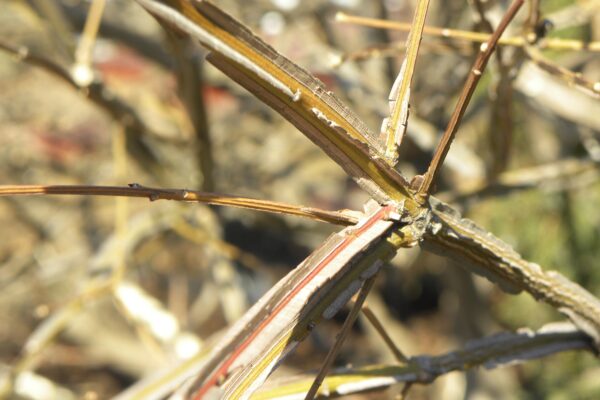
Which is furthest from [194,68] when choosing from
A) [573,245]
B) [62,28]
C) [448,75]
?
[573,245]

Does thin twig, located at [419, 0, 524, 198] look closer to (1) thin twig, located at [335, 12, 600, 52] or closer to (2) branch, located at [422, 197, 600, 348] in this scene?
(2) branch, located at [422, 197, 600, 348]

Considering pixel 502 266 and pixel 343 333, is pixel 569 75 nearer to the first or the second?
pixel 502 266

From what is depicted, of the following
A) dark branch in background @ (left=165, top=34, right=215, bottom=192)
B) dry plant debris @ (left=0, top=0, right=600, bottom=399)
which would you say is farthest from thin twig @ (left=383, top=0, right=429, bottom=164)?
dark branch in background @ (left=165, top=34, right=215, bottom=192)

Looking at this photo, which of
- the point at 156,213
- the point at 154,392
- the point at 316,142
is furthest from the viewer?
the point at 156,213

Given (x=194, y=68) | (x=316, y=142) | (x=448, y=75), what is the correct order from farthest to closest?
(x=448, y=75) → (x=194, y=68) → (x=316, y=142)

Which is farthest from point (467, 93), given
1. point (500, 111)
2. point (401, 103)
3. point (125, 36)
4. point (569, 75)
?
point (125, 36)

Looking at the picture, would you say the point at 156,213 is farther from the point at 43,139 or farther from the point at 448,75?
the point at 43,139

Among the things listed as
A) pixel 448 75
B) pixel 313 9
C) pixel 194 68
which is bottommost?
pixel 194 68

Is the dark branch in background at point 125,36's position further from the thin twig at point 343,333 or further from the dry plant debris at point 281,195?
the thin twig at point 343,333
